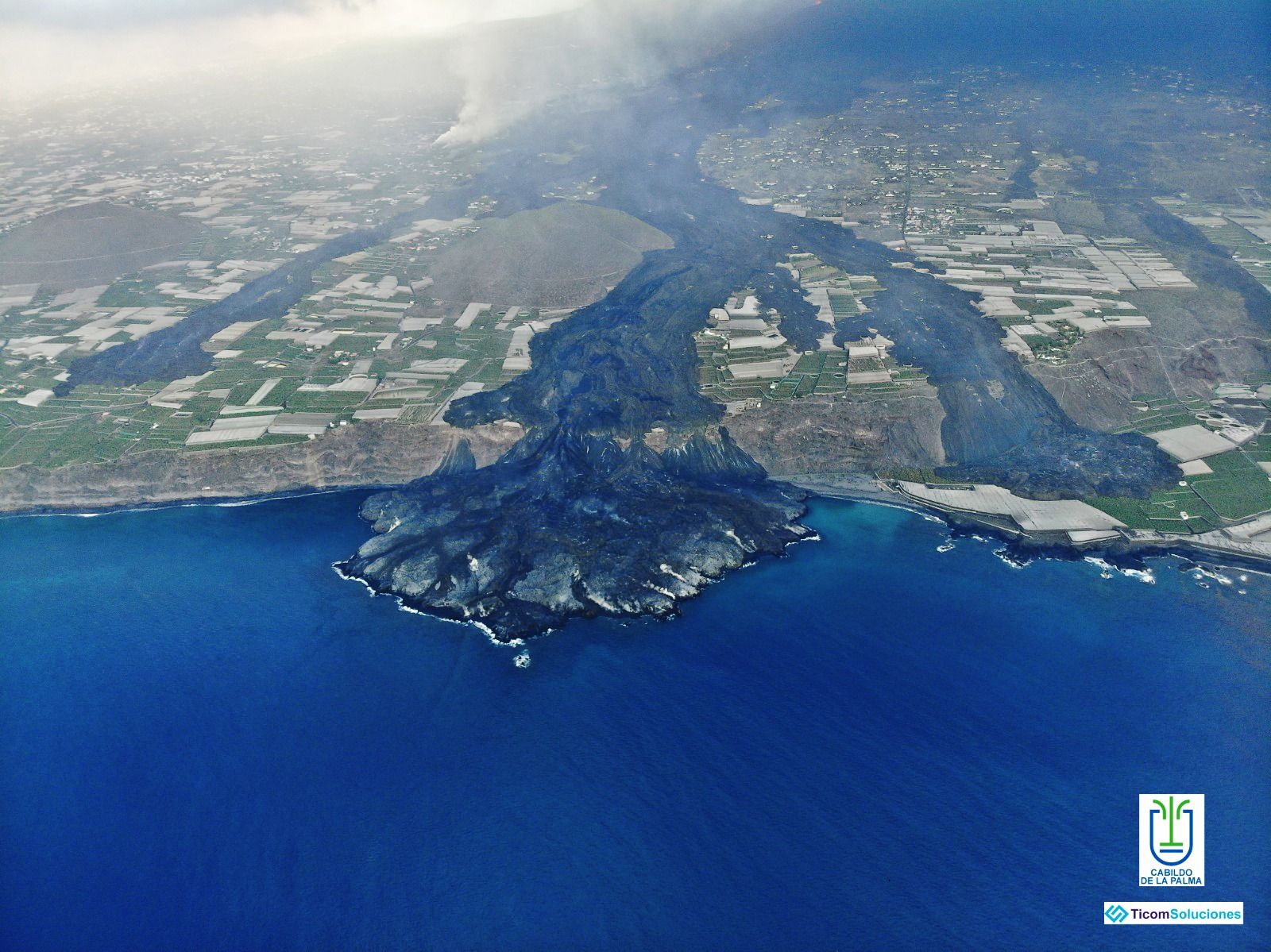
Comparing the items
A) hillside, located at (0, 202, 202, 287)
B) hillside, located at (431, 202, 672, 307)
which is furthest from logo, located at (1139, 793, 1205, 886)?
hillside, located at (0, 202, 202, 287)

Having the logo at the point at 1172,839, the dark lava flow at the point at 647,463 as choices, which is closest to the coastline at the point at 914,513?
the dark lava flow at the point at 647,463

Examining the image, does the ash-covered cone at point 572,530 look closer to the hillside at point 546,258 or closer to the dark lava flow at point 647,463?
the dark lava flow at point 647,463

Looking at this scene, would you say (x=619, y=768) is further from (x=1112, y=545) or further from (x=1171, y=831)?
(x=1112, y=545)

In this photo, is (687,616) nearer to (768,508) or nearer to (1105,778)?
(768,508)

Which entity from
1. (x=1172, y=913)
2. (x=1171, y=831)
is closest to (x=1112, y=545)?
(x=1171, y=831)

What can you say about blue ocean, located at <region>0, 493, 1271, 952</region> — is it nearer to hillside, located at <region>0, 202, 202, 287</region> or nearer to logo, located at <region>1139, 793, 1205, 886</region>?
logo, located at <region>1139, 793, 1205, 886</region>

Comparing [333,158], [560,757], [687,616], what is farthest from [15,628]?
[333,158]
